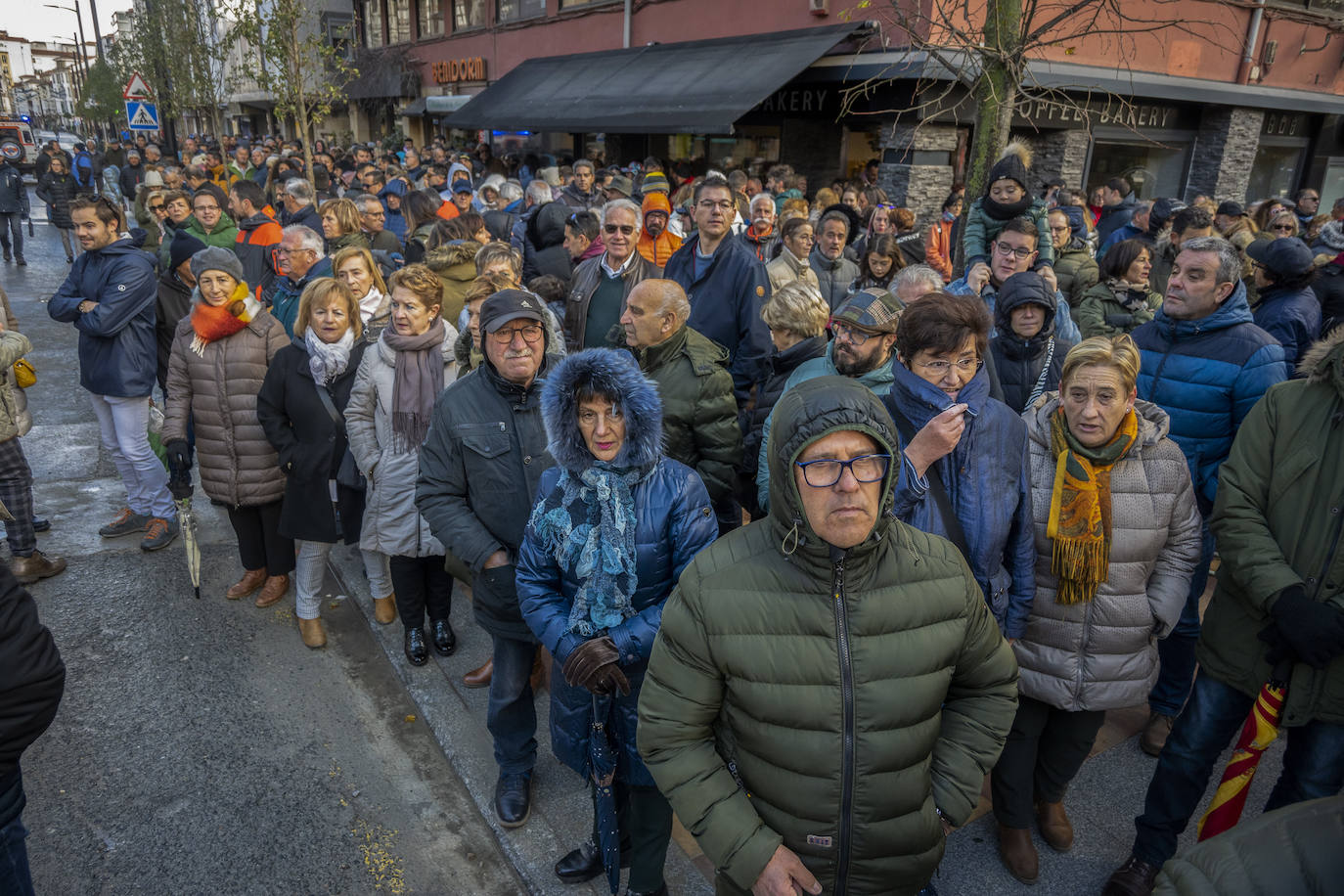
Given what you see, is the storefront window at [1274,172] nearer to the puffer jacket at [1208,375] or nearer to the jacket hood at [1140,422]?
the puffer jacket at [1208,375]

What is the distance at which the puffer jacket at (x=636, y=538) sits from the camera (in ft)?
8.46

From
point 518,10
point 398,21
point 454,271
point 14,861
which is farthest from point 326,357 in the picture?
point 398,21

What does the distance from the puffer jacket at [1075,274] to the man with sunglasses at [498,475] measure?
468 centimetres

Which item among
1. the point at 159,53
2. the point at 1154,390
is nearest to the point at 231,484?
the point at 1154,390

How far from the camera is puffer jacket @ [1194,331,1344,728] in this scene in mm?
2582

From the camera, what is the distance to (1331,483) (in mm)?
2590

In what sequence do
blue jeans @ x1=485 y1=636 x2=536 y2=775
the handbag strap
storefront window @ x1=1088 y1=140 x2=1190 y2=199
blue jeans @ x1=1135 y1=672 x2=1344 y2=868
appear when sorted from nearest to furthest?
the handbag strap < blue jeans @ x1=1135 y1=672 x2=1344 y2=868 < blue jeans @ x1=485 y1=636 x2=536 y2=775 < storefront window @ x1=1088 y1=140 x2=1190 y2=199

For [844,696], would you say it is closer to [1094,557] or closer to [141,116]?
[1094,557]

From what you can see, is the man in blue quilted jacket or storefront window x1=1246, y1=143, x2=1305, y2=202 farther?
storefront window x1=1246, y1=143, x2=1305, y2=202

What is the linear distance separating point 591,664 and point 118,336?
4.78 m

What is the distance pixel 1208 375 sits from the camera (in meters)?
3.57

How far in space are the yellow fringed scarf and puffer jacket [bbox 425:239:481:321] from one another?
381 centimetres

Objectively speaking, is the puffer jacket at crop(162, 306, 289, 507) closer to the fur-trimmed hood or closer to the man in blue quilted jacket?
the fur-trimmed hood

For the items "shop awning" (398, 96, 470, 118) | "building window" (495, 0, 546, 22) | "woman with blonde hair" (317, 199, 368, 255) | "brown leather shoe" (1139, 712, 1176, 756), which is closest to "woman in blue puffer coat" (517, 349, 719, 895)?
"brown leather shoe" (1139, 712, 1176, 756)
